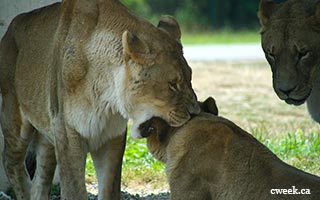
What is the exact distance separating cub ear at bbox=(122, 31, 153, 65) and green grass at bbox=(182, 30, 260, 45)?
705 inches

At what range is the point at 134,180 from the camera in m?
8.17

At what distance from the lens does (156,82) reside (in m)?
5.64

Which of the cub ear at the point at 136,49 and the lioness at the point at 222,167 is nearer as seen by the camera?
the lioness at the point at 222,167

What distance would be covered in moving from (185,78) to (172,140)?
40 cm

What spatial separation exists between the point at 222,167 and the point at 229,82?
913 centimetres

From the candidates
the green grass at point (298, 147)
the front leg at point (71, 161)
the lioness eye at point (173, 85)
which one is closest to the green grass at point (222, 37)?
the green grass at point (298, 147)

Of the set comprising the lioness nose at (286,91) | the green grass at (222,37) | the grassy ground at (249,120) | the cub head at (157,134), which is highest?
the cub head at (157,134)

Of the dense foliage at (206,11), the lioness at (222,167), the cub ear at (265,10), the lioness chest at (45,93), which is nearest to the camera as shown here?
the lioness at (222,167)

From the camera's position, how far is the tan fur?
5.35 meters

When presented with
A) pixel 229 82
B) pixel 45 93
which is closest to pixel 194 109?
pixel 45 93

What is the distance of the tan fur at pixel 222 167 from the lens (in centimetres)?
535

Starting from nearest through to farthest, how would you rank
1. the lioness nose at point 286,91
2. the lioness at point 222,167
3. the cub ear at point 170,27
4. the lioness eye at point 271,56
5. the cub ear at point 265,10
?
the lioness at point 222,167 → the cub ear at point 170,27 → the lioness nose at point 286,91 → the lioness eye at point 271,56 → the cub ear at point 265,10

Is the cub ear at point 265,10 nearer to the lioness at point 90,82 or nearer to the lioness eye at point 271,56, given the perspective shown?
the lioness eye at point 271,56

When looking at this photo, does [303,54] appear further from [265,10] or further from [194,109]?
[194,109]
